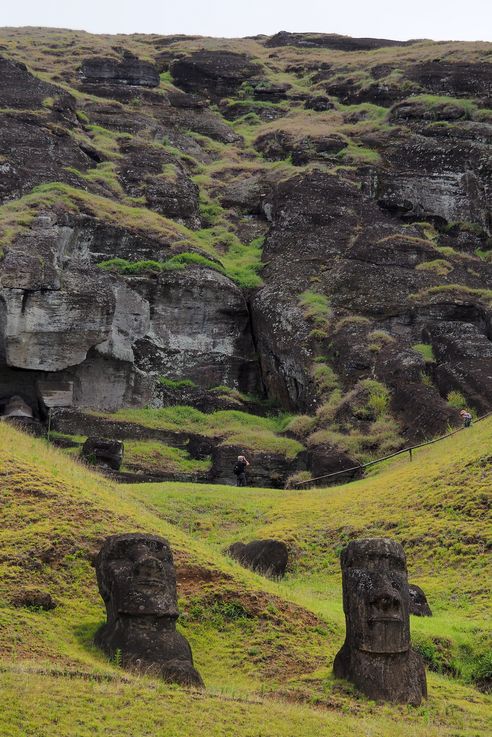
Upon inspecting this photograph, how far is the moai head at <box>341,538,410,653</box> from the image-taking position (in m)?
13.4

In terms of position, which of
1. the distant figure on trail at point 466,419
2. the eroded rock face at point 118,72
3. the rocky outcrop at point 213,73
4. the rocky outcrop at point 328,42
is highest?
the rocky outcrop at point 328,42

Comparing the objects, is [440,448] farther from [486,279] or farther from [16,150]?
[16,150]

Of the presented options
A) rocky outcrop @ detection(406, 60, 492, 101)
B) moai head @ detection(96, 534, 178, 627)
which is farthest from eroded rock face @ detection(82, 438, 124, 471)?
rocky outcrop @ detection(406, 60, 492, 101)

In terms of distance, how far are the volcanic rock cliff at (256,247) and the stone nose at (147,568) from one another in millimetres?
15424

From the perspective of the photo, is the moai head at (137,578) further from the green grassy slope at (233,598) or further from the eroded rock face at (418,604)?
the eroded rock face at (418,604)

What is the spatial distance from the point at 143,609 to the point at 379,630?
10.3 feet

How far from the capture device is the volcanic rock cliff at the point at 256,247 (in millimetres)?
33375

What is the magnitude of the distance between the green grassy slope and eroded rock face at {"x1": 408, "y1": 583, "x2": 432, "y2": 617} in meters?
0.41

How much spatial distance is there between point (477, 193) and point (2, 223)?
22352 mm

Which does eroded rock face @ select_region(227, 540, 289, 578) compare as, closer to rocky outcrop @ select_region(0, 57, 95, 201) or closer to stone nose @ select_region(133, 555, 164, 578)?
stone nose @ select_region(133, 555, 164, 578)

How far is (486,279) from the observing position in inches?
1575

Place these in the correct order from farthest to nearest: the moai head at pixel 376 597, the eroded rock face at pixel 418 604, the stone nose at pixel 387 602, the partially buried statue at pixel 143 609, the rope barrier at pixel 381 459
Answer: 1. the rope barrier at pixel 381 459
2. the eroded rock face at pixel 418 604
3. the stone nose at pixel 387 602
4. the moai head at pixel 376 597
5. the partially buried statue at pixel 143 609

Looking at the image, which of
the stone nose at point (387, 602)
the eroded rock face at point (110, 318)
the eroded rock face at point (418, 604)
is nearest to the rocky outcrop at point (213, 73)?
the eroded rock face at point (110, 318)

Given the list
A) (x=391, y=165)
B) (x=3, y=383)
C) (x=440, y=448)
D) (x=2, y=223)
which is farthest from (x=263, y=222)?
(x=440, y=448)
